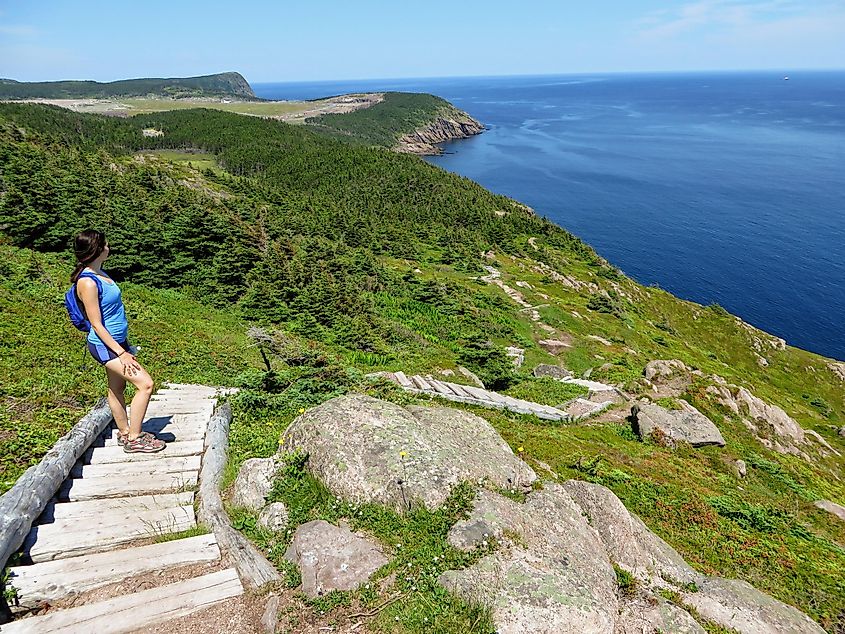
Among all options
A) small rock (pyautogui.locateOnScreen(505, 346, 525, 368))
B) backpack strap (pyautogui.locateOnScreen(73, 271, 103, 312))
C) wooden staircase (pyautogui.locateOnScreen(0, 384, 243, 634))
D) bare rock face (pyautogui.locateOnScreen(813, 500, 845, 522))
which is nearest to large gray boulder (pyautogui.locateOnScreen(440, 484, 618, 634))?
wooden staircase (pyautogui.locateOnScreen(0, 384, 243, 634))

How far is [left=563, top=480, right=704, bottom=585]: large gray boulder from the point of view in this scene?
8.17 metres

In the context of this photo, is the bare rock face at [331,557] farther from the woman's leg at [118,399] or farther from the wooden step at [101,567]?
the woman's leg at [118,399]

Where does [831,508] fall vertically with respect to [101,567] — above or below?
below

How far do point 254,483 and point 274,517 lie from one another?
2.60 ft

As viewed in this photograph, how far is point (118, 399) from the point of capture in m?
7.62

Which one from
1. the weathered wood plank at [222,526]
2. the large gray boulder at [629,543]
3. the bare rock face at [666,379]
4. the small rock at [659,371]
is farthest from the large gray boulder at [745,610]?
the small rock at [659,371]

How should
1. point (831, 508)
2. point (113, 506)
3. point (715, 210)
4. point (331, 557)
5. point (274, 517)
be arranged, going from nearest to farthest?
1. point (331, 557)
2. point (113, 506)
3. point (274, 517)
4. point (831, 508)
5. point (715, 210)

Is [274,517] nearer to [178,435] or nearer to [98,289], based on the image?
[178,435]

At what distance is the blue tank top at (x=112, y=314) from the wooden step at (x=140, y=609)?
12.5ft

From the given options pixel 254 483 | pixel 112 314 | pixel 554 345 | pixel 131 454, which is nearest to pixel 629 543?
pixel 254 483

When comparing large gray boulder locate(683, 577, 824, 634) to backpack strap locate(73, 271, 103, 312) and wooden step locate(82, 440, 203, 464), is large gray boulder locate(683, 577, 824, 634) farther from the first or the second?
backpack strap locate(73, 271, 103, 312)

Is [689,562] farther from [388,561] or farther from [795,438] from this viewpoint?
[795,438]

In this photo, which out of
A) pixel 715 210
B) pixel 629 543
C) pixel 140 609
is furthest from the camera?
pixel 715 210

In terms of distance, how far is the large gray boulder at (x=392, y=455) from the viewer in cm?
736
